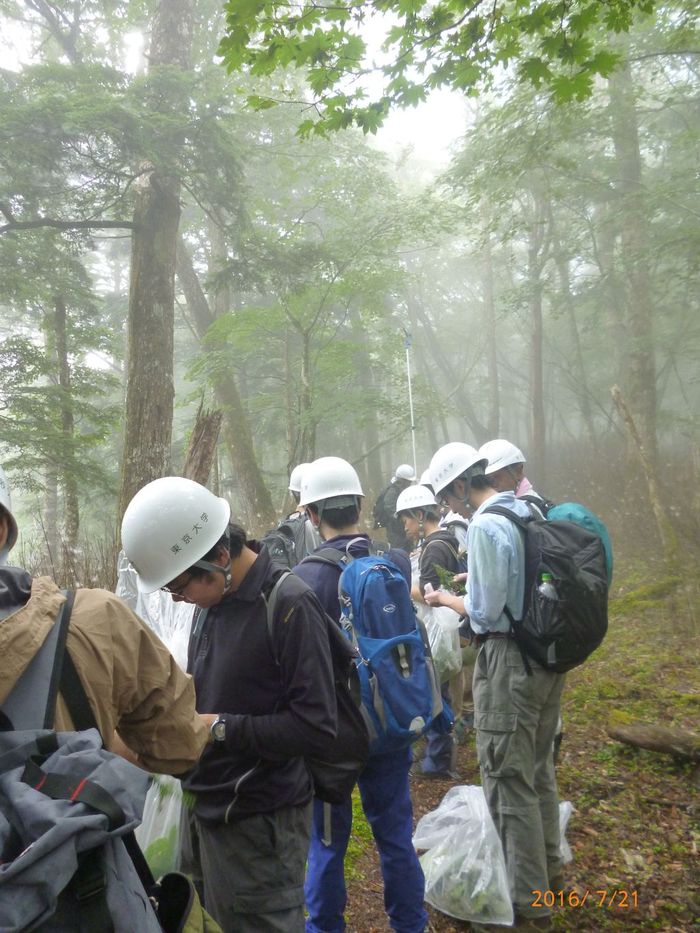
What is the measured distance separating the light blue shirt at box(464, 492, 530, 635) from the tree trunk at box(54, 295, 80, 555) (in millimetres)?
5457

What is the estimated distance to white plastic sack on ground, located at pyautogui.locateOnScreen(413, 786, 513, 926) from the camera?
2984 mm

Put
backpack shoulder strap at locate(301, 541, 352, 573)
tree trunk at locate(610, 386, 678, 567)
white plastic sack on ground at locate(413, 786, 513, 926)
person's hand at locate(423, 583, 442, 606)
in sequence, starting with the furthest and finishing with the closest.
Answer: tree trunk at locate(610, 386, 678, 567) < person's hand at locate(423, 583, 442, 606) < white plastic sack on ground at locate(413, 786, 513, 926) < backpack shoulder strap at locate(301, 541, 352, 573)

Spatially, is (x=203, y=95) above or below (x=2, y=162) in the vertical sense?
above

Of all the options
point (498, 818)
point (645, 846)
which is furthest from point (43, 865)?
point (645, 846)

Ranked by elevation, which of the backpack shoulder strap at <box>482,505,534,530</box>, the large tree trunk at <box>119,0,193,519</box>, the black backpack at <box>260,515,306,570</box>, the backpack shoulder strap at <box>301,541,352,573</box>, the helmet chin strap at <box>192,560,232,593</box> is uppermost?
the large tree trunk at <box>119,0,193,519</box>

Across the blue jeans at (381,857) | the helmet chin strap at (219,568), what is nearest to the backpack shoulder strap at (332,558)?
the helmet chin strap at (219,568)

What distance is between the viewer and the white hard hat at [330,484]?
332cm

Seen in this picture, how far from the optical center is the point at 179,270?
1281cm

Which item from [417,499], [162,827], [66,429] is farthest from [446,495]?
[66,429]

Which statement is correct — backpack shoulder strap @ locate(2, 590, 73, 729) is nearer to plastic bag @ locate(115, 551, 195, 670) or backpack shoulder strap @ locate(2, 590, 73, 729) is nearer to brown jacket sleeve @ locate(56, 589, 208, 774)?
brown jacket sleeve @ locate(56, 589, 208, 774)

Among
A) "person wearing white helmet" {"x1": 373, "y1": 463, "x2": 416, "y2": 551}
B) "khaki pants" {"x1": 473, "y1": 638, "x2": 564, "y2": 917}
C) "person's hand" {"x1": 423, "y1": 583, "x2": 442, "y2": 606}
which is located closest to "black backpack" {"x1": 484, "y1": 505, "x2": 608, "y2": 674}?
"khaki pants" {"x1": 473, "y1": 638, "x2": 564, "y2": 917}

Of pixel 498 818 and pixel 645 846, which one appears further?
pixel 645 846

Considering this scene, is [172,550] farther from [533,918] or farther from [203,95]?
[203,95]

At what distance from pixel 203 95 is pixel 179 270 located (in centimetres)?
609
